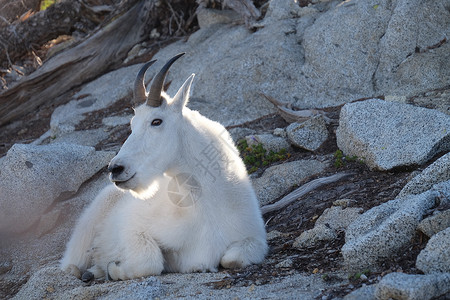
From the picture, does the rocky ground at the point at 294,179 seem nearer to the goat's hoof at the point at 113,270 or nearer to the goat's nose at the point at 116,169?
the goat's hoof at the point at 113,270

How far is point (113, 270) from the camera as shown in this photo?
477 centimetres

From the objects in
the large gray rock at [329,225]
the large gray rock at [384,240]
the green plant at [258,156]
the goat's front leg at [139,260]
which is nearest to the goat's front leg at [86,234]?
the goat's front leg at [139,260]

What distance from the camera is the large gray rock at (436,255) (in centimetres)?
325

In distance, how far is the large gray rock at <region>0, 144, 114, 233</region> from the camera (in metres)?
6.89

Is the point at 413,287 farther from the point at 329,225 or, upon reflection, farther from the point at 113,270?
the point at 113,270

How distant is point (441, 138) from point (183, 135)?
8.80 ft

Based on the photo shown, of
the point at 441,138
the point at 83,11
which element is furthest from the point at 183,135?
the point at 83,11

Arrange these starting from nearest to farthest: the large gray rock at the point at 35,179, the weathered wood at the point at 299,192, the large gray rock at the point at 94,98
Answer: the weathered wood at the point at 299,192 < the large gray rock at the point at 35,179 < the large gray rock at the point at 94,98

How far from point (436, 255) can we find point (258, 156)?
13.8 feet

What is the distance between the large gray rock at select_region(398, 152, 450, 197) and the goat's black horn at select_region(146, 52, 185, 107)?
2.21 metres

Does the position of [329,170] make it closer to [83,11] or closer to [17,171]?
[17,171]

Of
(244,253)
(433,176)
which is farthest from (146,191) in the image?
(433,176)

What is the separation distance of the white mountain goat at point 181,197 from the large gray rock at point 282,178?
152cm

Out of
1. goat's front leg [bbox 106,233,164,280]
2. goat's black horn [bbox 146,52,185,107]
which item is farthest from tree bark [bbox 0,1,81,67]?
goat's front leg [bbox 106,233,164,280]
